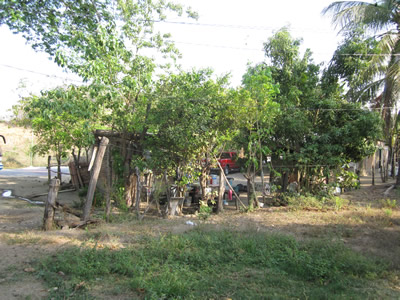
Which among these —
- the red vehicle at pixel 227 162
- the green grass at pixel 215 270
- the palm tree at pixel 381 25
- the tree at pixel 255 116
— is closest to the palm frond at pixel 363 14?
the palm tree at pixel 381 25

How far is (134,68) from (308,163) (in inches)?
289

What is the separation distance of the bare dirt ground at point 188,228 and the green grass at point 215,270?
45 cm

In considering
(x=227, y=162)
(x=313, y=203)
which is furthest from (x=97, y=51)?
(x=227, y=162)

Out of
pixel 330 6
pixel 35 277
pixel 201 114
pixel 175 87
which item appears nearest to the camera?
pixel 35 277

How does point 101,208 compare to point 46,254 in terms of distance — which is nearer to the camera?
point 46,254

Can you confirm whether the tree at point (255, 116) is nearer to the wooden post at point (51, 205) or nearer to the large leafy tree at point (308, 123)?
the large leafy tree at point (308, 123)

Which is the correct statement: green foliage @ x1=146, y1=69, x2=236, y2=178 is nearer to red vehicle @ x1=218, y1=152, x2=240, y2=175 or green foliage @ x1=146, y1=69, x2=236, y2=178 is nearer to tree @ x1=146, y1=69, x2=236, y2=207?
tree @ x1=146, y1=69, x2=236, y2=207

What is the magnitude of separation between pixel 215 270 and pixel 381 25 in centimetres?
1330

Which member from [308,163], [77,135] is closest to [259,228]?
[308,163]

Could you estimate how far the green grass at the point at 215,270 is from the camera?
4680mm

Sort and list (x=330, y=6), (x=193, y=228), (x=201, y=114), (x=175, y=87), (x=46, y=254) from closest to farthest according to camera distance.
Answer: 1. (x=46, y=254)
2. (x=193, y=228)
3. (x=201, y=114)
4. (x=175, y=87)
5. (x=330, y=6)

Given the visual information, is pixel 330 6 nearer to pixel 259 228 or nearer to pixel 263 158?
pixel 263 158

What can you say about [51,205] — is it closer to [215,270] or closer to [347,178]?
[215,270]

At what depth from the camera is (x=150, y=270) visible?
543 centimetres
